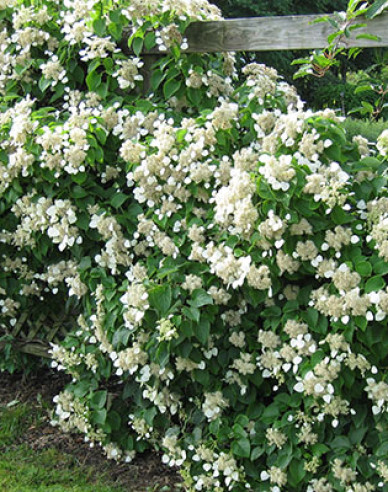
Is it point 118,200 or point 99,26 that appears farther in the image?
point 99,26

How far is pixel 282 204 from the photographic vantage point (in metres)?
2.41

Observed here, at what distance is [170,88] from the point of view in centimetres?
316

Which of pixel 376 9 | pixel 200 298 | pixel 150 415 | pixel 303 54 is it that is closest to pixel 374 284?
pixel 200 298

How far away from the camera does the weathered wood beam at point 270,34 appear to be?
2670mm

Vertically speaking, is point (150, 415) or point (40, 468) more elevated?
point (150, 415)

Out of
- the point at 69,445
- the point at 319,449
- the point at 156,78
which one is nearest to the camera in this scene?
the point at 319,449

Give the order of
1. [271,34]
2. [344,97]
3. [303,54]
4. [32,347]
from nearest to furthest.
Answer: [271,34], [32,347], [344,97], [303,54]

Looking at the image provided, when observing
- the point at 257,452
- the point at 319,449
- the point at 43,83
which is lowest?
the point at 257,452

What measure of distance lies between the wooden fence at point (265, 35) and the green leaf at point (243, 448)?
1.52m

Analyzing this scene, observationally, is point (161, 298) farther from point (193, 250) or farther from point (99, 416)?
point (99, 416)

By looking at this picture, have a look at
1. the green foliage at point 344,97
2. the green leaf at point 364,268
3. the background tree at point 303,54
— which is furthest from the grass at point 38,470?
the green foliage at point 344,97

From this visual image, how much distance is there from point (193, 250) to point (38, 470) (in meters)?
1.25

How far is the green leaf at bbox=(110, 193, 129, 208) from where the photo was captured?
3.04 m

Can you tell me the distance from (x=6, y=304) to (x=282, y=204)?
70.2 inches
